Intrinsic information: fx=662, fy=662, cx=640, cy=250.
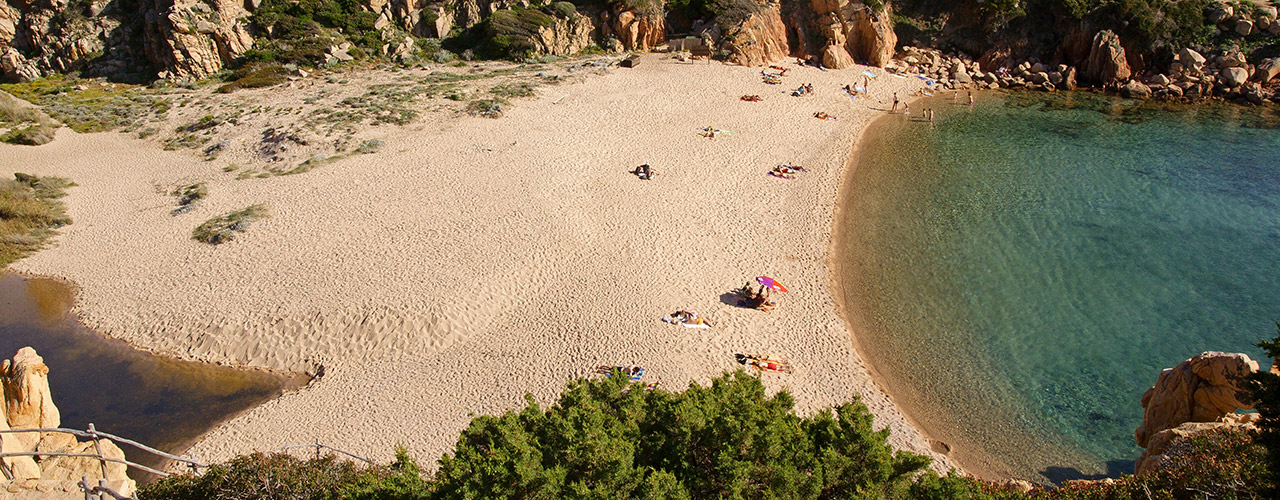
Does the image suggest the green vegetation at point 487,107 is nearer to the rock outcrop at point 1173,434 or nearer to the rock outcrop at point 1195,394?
the rock outcrop at point 1195,394

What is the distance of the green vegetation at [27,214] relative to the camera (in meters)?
23.2

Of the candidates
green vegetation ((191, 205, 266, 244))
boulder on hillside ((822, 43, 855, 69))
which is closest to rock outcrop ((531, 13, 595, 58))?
boulder on hillside ((822, 43, 855, 69))

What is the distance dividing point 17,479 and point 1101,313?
23.2 metres

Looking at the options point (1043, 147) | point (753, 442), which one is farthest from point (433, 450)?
point (1043, 147)

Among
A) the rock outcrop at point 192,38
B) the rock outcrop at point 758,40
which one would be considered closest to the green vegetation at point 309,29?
the rock outcrop at point 192,38

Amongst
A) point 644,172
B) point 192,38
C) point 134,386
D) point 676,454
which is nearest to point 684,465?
point 676,454

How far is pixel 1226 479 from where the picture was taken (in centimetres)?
883

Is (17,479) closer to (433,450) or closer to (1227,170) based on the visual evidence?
(433,450)

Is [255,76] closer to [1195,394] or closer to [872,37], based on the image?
[872,37]

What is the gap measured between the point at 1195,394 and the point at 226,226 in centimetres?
2706

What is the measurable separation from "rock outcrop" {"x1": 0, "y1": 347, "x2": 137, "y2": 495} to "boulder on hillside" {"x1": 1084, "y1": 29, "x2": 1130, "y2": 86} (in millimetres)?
47070

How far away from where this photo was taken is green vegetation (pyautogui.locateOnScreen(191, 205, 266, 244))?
2230 cm

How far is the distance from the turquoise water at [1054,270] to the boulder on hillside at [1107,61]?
21.7 ft

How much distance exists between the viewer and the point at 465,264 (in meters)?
20.0
